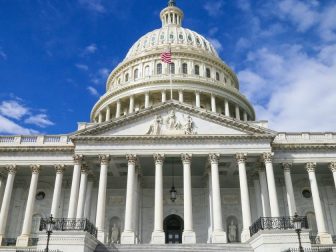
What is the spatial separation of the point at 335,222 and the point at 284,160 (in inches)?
393

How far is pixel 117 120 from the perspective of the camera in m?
38.1

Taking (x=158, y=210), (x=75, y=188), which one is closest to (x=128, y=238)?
(x=158, y=210)

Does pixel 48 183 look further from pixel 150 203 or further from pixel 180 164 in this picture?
pixel 180 164

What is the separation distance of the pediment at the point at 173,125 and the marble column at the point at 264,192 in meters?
3.73

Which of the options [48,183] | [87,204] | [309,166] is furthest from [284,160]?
[48,183]

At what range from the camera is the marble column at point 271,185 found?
35.2 m

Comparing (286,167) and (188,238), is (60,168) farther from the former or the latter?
(286,167)

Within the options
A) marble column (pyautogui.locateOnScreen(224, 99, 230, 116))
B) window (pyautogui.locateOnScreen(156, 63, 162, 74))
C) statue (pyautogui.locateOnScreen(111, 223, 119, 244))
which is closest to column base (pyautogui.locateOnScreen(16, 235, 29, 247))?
statue (pyautogui.locateOnScreen(111, 223, 119, 244))

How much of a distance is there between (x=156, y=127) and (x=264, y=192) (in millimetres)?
12135

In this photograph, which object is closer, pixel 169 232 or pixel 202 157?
pixel 202 157

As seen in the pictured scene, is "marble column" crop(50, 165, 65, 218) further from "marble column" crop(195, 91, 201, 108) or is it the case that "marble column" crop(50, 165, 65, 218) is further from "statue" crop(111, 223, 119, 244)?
"marble column" crop(195, 91, 201, 108)

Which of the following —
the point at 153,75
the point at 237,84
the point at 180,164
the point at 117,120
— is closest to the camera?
the point at 117,120

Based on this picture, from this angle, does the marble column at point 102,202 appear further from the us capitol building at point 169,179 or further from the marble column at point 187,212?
the marble column at point 187,212

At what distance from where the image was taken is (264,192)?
1501 inches
